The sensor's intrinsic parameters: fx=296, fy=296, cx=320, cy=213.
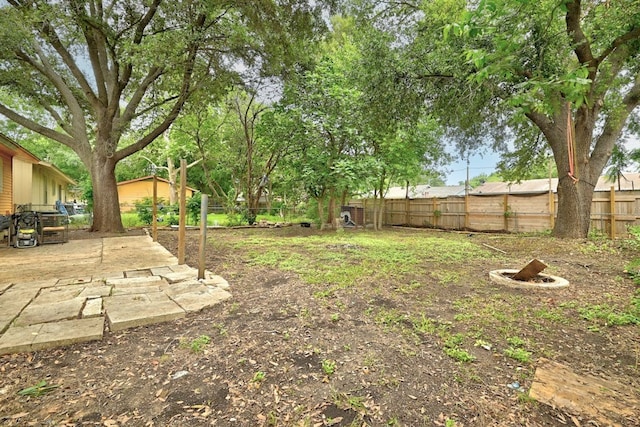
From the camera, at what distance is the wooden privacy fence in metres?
7.49

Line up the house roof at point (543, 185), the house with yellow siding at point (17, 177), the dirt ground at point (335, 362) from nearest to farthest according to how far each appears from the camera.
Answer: the dirt ground at point (335, 362)
the house with yellow siding at point (17, 177)
the house roof at point (543, 185)

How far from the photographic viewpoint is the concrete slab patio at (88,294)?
7.18 ft

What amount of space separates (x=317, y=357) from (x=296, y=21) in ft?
23.4

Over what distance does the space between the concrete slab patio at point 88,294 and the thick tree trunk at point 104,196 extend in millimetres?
3294

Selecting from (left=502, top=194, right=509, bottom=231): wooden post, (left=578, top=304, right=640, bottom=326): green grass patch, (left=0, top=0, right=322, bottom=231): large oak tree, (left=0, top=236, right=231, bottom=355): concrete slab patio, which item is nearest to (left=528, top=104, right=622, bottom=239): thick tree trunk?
(left=502, top=194, right=509, bottom=231): wooden post

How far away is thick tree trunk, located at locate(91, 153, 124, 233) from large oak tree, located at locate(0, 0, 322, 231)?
0.08 ft

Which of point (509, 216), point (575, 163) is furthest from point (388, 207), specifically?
point (575, 163)

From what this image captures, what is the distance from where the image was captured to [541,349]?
6.84 ft

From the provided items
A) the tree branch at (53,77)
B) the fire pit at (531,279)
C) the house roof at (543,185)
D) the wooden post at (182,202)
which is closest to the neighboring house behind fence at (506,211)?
the fire pit at (531,279)

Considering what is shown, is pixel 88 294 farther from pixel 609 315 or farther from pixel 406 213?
pixel 406 213

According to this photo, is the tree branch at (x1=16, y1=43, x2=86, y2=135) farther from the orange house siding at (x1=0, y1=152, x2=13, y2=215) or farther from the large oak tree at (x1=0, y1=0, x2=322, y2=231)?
the orange house siding at (x1=0, y1=152, x2=13, y2=215)

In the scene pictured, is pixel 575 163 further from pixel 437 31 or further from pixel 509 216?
pixel 437 31

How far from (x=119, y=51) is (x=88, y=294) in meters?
6.34

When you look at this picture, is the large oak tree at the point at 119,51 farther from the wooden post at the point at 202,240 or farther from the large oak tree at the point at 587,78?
the large oak tree at the point at 587,78
